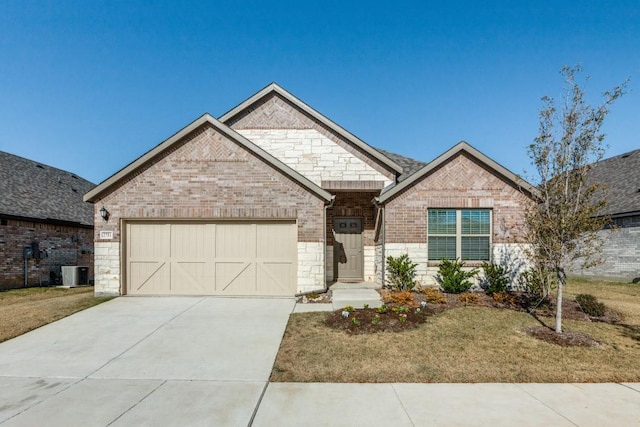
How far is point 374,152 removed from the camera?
13.9 meters

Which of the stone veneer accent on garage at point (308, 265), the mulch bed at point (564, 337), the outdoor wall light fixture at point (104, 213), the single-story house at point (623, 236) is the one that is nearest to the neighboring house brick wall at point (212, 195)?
the stone veneer accent on garage at point (308, 265)

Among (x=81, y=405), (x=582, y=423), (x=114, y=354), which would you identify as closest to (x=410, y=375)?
(x=582, y=423)

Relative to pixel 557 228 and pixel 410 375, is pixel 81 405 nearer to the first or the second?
pixel 410 375

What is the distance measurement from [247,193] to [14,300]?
335 inches

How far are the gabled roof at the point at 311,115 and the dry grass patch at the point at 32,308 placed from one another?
832 cm

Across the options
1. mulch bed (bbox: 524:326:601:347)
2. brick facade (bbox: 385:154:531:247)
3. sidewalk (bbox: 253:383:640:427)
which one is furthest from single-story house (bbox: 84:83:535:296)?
sidewalk (bbox: 253:383:640:427)

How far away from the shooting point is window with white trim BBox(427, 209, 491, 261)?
11.8m

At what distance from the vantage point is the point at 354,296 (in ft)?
34.8

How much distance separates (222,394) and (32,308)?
8409 millimetres

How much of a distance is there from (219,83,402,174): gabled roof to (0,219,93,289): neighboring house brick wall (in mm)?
9518

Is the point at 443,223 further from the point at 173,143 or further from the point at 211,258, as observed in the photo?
the point at 173,143

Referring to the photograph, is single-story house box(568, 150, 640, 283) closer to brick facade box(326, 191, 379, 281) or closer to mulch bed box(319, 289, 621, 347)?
mulch bed box(319, 289, 621, 347)

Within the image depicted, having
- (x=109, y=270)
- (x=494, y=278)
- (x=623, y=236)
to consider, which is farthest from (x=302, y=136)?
(x=623, y=236)

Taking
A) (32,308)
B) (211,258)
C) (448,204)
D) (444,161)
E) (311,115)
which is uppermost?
(311,115)
